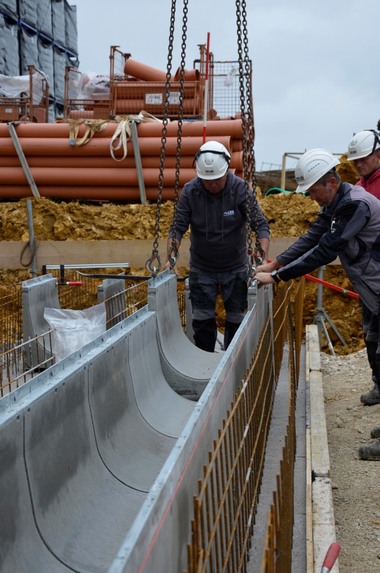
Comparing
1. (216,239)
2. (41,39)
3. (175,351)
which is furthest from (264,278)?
(41,39)

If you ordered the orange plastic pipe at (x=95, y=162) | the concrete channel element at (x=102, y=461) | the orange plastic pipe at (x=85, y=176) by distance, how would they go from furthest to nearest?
1. the orange plastic pipe at (x=85, y=176)
2. the orange plastic pipe at (x=95, y=162)
3. the concrete channel element at (x=102, y=461)

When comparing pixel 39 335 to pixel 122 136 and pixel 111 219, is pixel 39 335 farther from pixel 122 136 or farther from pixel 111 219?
pixel 122 136

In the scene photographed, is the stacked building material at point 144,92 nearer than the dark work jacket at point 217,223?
No

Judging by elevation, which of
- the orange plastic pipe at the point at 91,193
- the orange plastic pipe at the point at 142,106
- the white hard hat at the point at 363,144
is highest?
the orange plastic pipe at the point at 142,106

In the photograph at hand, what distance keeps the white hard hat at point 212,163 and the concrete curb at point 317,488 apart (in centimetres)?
222

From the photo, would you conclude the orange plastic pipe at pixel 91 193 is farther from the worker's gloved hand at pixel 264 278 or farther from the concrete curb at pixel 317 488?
the worker's gloved hand at pixel 264 278

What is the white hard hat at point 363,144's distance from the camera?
714 centimetres

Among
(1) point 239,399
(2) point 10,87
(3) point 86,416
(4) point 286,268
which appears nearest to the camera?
(1) point 239,399

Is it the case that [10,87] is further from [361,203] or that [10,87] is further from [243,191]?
[361,203]

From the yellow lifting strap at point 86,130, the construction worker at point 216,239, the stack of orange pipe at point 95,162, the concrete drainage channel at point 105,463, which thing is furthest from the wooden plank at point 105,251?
the concrete drainage channel at point 105,463

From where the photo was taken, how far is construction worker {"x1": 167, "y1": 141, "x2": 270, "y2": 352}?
7418 millimetres

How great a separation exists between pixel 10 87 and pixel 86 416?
1715cm

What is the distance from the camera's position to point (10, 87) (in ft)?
66.3

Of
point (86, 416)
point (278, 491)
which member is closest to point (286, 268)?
point (86, 416)
